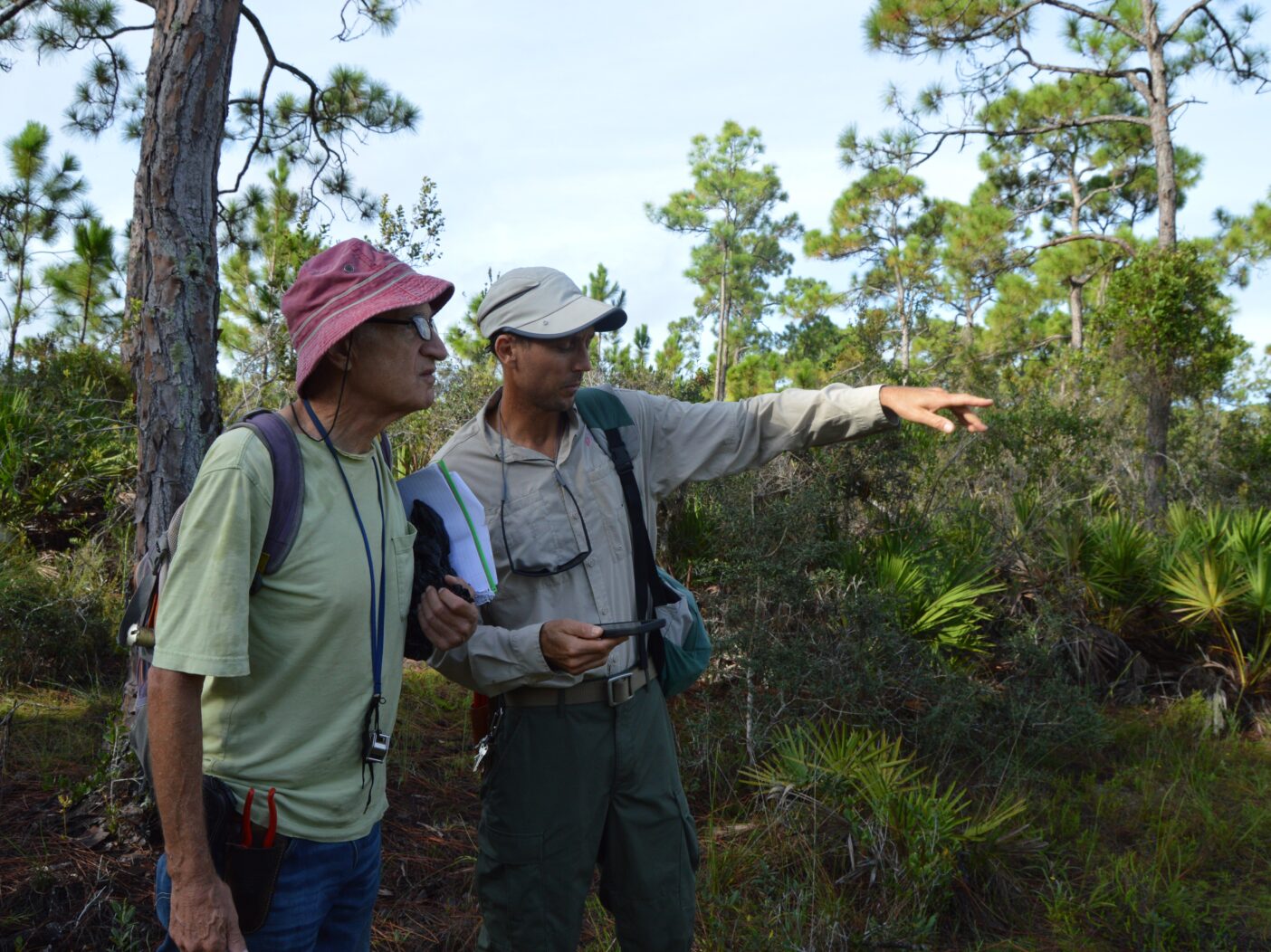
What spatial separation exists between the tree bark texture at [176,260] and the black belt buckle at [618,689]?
7.34 ft

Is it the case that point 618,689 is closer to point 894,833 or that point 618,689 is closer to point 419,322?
point 419,322

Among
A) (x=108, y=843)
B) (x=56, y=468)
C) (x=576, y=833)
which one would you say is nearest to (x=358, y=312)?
(x=576, y=833)

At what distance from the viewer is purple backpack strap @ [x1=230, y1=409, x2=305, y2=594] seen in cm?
181

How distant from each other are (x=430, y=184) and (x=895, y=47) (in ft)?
32.4

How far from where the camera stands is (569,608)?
2695 millimetres

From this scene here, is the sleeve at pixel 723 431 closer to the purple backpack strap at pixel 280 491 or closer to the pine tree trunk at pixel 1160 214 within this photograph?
the purple backpack strap at pixel 280 491

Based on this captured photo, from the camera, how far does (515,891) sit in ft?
8.53

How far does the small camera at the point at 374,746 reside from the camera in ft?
6.45

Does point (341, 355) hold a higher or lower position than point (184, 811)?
higher

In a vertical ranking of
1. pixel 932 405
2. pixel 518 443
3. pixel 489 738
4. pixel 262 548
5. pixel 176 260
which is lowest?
pixel 489 738

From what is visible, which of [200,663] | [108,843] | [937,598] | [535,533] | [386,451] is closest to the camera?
[200,663]

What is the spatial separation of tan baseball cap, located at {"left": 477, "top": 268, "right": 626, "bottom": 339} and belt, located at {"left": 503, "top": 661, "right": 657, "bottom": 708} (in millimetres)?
874

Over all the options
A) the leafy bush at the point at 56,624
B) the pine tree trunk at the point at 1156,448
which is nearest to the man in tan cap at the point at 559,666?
the leafy bush at the point at 56,624

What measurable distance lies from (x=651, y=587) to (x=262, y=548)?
48.7 inches
